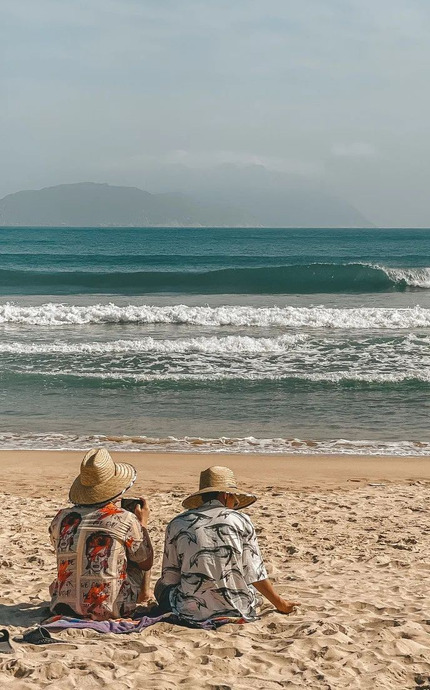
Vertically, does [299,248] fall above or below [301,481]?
above

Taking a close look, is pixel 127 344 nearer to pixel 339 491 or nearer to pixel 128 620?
pixel 339 491

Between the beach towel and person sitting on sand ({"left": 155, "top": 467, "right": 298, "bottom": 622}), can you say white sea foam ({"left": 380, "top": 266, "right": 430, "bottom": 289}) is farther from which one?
the beach towel

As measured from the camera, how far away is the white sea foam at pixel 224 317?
21234mm

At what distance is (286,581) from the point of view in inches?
217

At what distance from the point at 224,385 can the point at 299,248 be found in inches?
1909

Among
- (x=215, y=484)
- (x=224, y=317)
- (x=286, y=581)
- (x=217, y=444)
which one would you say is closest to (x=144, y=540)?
(x=215, y=484)

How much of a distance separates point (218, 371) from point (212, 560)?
10879 millimetres

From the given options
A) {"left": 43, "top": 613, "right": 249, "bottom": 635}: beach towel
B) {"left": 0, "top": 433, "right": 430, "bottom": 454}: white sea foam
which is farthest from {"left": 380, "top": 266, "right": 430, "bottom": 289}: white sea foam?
{"left": 43, "top": 613, "right": 249, "bottom": 635}: beach towel

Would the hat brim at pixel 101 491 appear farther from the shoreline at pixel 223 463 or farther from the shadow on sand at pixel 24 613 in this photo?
the shoreline at pixel 223 463

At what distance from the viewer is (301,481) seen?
29.4 feet

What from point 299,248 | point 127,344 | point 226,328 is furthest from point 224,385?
point 299,248

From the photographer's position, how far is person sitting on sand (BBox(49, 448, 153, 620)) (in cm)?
432

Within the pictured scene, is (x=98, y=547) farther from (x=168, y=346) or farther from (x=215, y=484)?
(x=168, y=346)

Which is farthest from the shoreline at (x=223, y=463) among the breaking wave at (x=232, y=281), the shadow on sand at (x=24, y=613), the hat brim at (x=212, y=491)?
the breaking wave at (x=232, y=281)
